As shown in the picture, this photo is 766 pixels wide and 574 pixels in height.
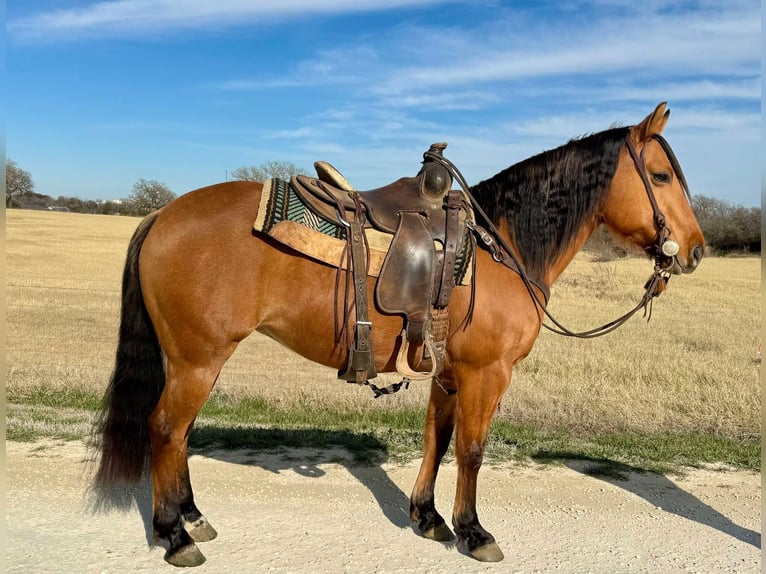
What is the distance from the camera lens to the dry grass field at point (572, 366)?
668cm

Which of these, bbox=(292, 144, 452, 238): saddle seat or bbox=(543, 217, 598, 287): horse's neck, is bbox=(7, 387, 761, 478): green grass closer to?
bbox=(543, 217, 598, 287): horse's neck

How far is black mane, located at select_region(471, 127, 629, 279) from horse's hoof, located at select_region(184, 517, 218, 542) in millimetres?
2656

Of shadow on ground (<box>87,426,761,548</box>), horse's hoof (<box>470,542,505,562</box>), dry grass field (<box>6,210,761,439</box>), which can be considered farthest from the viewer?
dry grass field (<box>6,210,761,439</box>)

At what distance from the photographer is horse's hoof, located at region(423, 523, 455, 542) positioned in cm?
399

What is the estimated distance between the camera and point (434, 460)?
14.0ft

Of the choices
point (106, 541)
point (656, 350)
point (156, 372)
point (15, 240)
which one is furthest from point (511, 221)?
point (15, 240)

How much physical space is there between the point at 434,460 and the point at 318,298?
156cm

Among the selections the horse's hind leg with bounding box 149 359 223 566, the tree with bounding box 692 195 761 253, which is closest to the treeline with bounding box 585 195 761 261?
the tree with bounding box 692 195 761 253

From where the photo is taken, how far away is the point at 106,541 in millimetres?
3775

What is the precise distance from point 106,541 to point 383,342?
2143 mm

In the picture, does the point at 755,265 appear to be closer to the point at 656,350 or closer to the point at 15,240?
the point at 656,350

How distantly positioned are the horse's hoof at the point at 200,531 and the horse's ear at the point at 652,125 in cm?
371

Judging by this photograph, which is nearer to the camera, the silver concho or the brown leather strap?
the brown leather strap

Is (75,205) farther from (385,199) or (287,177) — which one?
(385,199)
